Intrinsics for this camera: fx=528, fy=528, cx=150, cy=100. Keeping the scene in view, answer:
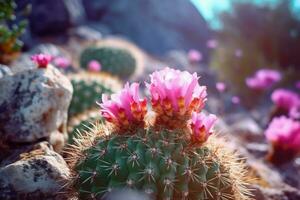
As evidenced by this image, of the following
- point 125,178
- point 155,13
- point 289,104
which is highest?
point 155,13

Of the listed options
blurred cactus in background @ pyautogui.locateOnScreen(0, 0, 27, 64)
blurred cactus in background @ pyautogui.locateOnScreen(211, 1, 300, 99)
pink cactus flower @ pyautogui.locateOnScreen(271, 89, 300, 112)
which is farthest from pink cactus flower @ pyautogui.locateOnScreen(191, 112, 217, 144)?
blurred cactus in background @ pyautogui.locateOnScreen(211, 1, 300, 99)

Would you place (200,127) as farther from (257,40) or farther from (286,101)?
(257,40)

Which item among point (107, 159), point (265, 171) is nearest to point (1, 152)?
point (107, 159)

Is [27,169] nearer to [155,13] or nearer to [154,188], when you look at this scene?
[154,188]

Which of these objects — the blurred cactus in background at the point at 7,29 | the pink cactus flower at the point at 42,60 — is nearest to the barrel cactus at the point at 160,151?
the pink cactus flower at the point at 42,60

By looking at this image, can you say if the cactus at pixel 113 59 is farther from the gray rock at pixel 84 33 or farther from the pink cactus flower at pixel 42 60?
the pink cactus flower at pixel 42 60

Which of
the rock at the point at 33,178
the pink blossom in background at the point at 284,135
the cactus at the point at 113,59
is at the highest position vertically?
the cactus at the point at 113,59

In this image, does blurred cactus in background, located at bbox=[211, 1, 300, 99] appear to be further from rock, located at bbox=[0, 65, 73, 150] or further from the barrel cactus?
the barrel cactus
